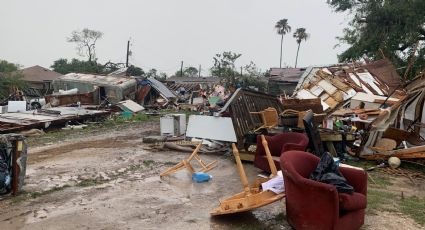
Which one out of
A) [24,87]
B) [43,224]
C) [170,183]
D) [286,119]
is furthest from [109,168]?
[24,87]

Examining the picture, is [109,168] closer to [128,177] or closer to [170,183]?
[128,177]

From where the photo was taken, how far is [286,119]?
10.7 metres

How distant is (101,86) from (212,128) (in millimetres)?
16821

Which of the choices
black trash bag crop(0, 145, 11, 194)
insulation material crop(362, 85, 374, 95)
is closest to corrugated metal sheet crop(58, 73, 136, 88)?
insulation material crop(362, 85, 374, 95)

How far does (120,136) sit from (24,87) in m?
23.6

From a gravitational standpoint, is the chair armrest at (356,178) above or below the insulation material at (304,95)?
below

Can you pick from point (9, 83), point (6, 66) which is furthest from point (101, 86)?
point (6, 66)

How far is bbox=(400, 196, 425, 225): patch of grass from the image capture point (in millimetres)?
5828

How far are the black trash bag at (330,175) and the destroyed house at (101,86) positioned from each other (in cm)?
2157

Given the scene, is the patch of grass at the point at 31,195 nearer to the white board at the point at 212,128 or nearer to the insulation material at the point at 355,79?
the white board at the point at 212,128

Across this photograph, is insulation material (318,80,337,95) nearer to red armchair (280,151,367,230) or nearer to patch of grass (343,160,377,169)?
patch of grass (343,160,377,169)

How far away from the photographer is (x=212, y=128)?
10.9 m

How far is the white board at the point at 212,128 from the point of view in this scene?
35.1 ft

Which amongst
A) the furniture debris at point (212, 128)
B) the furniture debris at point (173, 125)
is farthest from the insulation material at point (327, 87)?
Result: the furniture debris at point (212, 128)
